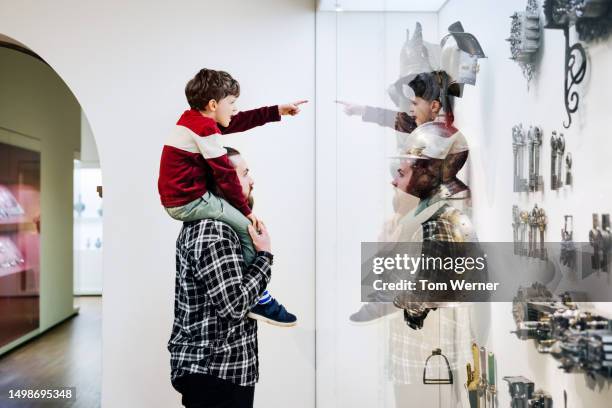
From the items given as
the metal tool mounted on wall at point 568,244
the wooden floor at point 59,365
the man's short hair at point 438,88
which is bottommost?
A: the wooden floor at point 59,365

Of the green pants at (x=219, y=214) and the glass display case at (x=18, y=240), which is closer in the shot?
the green pants at (x=219, y=214)

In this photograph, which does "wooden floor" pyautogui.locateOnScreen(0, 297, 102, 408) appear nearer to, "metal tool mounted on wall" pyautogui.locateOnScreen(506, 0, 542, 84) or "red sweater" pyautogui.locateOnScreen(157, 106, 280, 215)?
"red sweater" pyautogui.locateOnScreen(157, 106, 280, 215)

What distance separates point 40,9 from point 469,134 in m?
2.87

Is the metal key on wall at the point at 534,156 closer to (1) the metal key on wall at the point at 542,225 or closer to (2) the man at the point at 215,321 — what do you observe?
(1) the metal key on wall at the point at 542,225

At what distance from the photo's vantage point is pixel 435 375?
2.92 ft

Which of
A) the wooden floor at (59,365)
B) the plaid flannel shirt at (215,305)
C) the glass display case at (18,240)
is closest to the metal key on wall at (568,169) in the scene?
the plaid flannel shirt at (215,305)

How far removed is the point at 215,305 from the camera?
2285mm

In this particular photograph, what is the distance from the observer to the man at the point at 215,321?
228 cm

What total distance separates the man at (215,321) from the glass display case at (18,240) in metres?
2.85

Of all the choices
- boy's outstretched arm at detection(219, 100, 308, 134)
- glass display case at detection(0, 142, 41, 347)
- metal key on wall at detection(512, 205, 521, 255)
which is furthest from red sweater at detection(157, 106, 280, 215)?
glass display case at detection(0, 142, 41, 347)

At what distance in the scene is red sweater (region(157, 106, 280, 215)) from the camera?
247cm

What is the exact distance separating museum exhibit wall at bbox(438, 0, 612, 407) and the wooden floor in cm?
362

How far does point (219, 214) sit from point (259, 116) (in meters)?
0.65

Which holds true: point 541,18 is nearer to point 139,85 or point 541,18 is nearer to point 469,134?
point 469,134
